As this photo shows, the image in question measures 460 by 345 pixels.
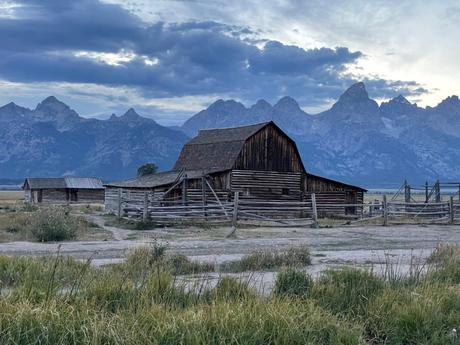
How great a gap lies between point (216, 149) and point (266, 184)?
4630 mm

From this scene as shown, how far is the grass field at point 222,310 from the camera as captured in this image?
6.04 meters

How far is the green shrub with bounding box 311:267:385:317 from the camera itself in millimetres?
7984

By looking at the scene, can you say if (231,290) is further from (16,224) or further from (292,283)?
(16,224)

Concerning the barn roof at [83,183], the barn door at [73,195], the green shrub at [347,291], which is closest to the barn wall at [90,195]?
the barn door at [73,195]

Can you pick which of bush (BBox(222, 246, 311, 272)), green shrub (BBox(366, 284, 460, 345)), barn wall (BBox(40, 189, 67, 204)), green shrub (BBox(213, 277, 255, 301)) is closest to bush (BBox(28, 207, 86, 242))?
bush (BBox(222, 246, 311, 272))

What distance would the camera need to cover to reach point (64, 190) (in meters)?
70.9

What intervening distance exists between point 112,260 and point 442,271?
710 cm

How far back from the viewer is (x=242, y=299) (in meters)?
7.44

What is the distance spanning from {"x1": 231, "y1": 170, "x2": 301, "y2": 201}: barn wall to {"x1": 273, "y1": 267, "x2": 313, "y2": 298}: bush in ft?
86.0

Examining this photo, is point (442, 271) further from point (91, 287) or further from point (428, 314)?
point (91, 287)

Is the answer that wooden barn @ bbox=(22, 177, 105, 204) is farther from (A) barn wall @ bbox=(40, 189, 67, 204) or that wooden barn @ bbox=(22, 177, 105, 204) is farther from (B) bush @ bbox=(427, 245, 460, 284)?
(B) bush @ bbox=(427, 245, 460, 284)

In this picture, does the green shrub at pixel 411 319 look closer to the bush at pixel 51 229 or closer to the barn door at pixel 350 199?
the bush at pixel 51 229

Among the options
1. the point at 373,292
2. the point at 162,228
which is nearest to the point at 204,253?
the point at 373,292

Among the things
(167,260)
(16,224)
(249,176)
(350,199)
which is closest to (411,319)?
(167,260)
